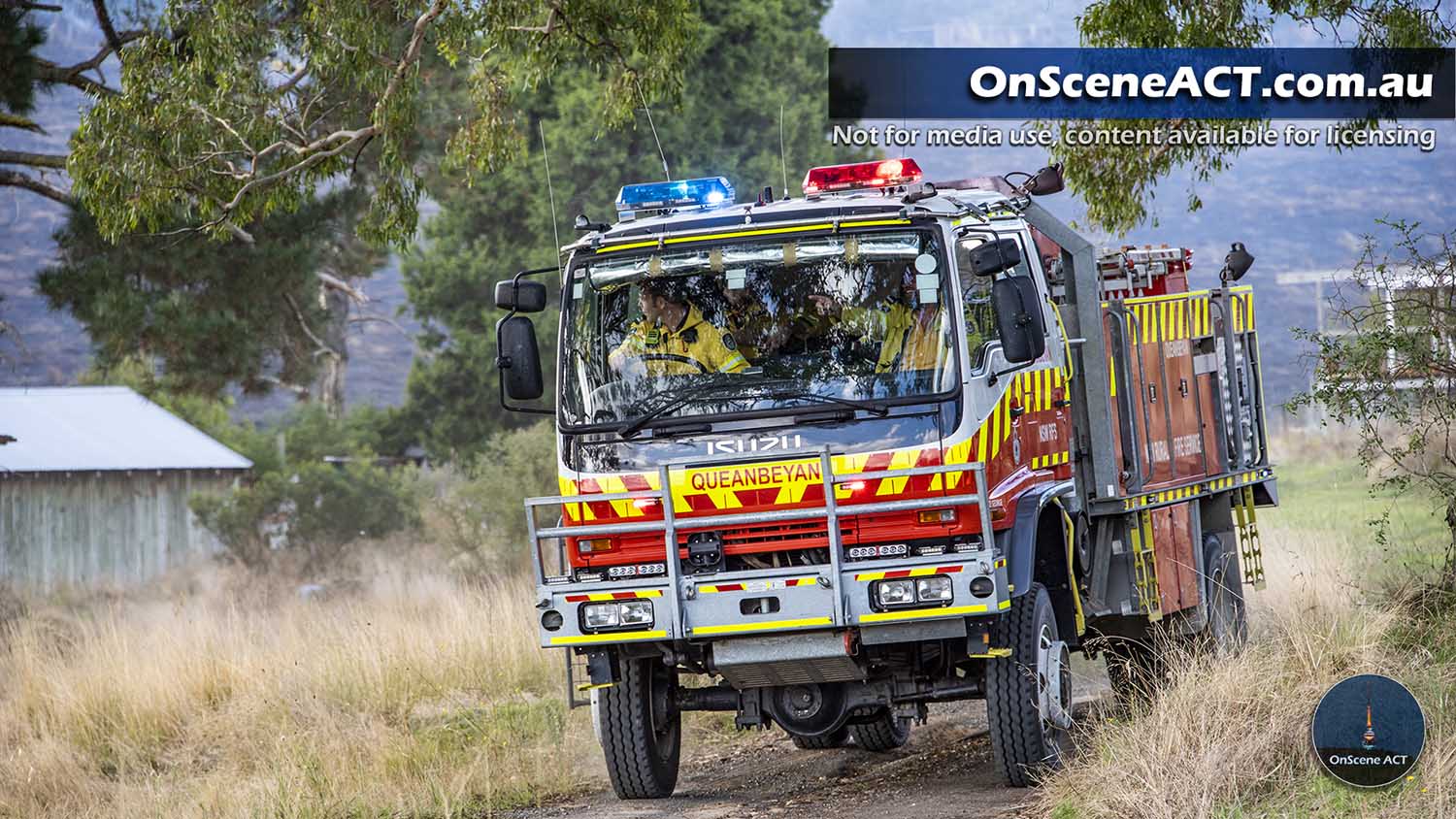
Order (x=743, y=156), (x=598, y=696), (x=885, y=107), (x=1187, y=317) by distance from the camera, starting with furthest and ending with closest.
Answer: (x=743, y=156)
(x=885, y=107)
(x=1187, y=317)
(x=598, y=696)

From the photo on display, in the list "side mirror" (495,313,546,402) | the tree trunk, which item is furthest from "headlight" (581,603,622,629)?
the tree trunk

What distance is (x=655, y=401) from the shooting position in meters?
8.75

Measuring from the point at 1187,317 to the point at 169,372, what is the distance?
1335 cm

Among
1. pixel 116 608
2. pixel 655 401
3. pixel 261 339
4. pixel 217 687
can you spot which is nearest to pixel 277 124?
pixel 217 687

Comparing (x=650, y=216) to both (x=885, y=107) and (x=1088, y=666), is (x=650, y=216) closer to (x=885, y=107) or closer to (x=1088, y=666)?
(x=1088, y=666)

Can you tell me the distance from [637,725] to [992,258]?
3.13 m

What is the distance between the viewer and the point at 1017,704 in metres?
8.73

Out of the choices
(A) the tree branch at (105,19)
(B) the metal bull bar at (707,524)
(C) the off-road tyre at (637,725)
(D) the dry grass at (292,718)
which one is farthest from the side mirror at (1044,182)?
(A) the tree branch at (105,19)

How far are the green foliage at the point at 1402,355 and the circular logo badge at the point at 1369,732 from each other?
4.26 metres

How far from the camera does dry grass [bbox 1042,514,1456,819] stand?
270 inches

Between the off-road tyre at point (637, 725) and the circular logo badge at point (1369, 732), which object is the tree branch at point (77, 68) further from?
the circular logo badge at point (1369, 732)

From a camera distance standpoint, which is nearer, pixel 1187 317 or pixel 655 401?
pixel 655 401

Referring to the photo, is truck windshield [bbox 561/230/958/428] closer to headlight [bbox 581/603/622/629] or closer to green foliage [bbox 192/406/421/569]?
headlight [bbox 581/603/622/629]

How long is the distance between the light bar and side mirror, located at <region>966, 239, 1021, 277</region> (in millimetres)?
1133
